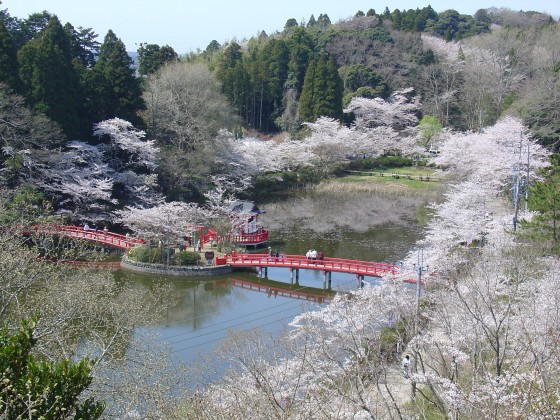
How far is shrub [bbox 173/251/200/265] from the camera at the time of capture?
926 inches

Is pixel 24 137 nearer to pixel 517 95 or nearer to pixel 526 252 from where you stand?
pixel 526 252

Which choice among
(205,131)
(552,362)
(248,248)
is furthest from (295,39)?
(552,362)

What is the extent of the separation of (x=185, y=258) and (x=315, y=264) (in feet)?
17.0

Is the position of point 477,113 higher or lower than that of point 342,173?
higher

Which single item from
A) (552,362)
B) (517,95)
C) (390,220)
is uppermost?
(517,95)

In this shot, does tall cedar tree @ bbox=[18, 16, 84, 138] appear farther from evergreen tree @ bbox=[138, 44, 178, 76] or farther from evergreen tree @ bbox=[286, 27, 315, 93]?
evergreen tree @ bbox=[286, 27, 315, 93]

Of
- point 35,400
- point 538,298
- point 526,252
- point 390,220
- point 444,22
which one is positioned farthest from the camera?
point 444,22

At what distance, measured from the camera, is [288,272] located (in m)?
24.7

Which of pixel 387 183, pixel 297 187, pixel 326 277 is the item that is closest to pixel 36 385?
pixel 326 277

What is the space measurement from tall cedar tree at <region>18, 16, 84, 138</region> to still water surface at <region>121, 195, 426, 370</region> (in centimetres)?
1071

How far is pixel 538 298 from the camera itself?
41.8 ft

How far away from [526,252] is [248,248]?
46.1ft

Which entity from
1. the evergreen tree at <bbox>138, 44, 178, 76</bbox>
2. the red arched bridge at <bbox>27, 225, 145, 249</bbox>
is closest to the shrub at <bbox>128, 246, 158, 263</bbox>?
the red arched bridge at <bbox>27, 225, 145, 249</bbox>

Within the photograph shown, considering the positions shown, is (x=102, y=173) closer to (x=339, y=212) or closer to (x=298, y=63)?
(x=339, y=212)
